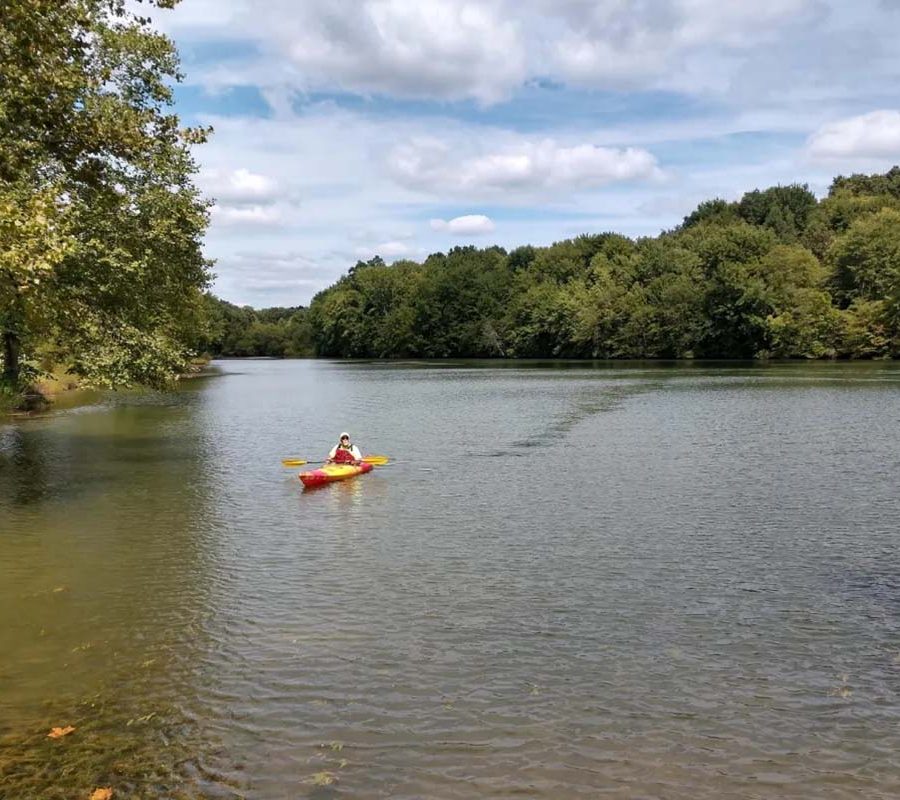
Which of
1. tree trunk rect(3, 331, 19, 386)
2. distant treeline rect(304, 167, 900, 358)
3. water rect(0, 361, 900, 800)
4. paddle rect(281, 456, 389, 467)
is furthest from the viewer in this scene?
distant treeline rect(304, 167, 900, 358)

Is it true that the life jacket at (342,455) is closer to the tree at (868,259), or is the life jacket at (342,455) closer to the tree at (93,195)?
the tree at (93,195)

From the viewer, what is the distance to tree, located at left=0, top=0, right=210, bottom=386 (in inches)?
632

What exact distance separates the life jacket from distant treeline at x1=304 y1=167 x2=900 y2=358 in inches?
3523

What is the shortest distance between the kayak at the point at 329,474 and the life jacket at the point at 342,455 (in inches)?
13.4

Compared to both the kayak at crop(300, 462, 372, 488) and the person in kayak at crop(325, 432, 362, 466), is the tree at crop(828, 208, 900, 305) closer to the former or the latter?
the person in kayak at crop(325, 432, 362, 466)

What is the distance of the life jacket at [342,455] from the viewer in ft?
86.6

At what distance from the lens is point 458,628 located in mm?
12414

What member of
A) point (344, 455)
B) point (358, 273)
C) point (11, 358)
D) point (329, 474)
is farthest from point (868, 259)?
point (358, 273)

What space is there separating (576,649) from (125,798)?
6.05m

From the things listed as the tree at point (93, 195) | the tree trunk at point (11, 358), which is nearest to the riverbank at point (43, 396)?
the tree trunk at point (11, 358)

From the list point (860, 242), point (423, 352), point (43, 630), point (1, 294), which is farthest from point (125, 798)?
point (423, 352)

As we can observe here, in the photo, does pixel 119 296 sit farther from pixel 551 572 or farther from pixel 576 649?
pixel 576 649

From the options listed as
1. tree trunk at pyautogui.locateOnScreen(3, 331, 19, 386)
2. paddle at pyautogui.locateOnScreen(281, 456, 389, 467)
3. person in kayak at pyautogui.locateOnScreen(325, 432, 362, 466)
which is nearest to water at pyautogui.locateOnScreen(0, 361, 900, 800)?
paddle at pyautogui.locateOnScreen(281, 456, 389, 467)

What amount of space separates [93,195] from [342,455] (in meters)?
10.3
